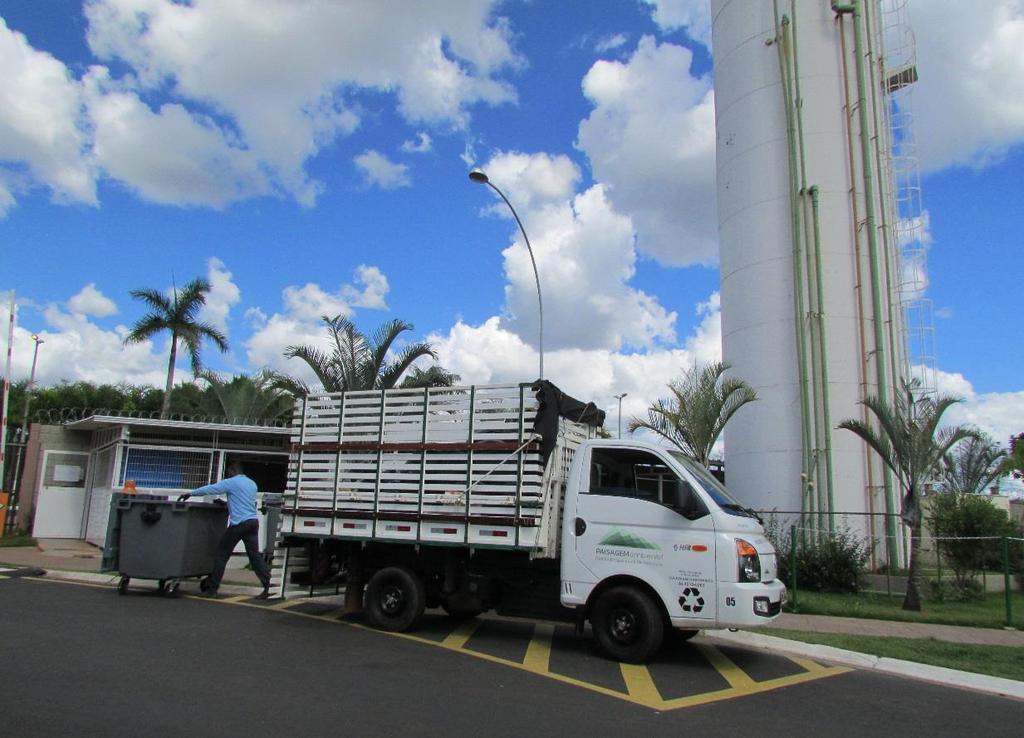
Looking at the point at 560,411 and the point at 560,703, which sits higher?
the point at 560,411

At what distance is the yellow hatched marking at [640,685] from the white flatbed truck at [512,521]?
5.8 inches

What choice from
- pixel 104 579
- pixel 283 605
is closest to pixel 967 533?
pixel 283 605

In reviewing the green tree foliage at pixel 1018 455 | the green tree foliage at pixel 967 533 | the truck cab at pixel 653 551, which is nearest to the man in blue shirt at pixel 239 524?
the truck cab at pixel 653 551

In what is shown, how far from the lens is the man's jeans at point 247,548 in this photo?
10773 mm

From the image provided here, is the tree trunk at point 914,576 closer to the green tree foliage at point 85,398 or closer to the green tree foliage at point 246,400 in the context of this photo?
the green tree foliage at point 246,400

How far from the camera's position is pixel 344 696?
5.74 meters

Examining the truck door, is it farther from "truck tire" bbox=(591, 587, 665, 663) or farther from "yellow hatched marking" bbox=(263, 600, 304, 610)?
"yellow hatched marking" bbox=(263, 600, 304, 610)

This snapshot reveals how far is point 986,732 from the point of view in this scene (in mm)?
5680

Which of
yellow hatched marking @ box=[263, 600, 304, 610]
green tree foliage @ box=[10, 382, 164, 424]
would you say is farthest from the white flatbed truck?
green tree foliage @ box=[10, 382, 164, 424]

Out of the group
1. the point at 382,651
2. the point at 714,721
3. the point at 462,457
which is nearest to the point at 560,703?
the point at 714,721

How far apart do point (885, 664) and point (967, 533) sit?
8.35 m

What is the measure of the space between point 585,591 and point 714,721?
7.25 feet

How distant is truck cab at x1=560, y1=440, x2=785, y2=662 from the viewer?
7125 mm

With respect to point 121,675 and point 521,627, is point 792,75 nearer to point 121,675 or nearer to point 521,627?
point 521,627
